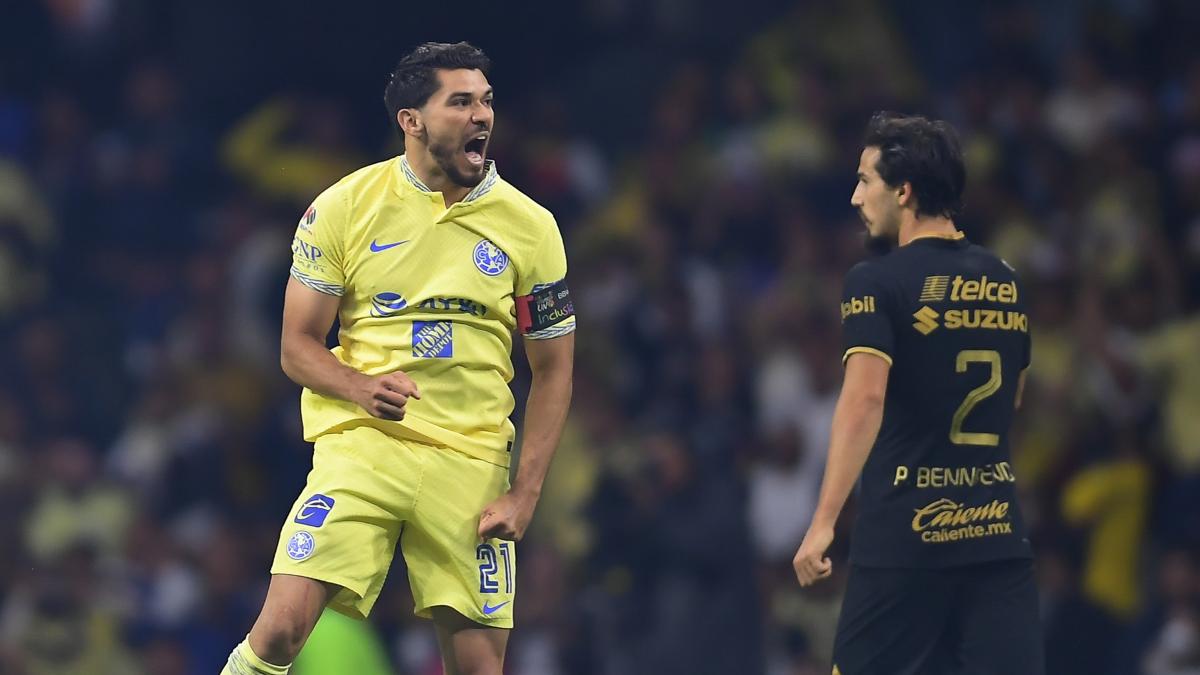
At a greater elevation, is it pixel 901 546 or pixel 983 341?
pixel 983 341

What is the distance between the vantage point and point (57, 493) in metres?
11.8

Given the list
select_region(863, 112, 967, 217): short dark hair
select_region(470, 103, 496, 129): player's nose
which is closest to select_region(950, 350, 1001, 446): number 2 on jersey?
select_region(863, 112, 967, 217): short dark hair

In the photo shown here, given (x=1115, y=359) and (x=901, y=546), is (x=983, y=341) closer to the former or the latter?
(x=901, y=546)

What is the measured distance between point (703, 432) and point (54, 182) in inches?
211

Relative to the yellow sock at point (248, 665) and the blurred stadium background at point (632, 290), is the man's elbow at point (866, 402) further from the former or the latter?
the blurred stadium background at point (632, 290)

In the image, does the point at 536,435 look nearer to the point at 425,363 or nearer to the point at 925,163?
the point at 425,363

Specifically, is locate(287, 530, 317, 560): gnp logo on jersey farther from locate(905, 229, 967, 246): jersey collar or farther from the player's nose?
locate(905, 229, 967, 246): jersey collar

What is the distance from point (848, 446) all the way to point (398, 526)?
1.34 meters

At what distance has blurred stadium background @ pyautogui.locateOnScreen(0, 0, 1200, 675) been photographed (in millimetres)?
9922

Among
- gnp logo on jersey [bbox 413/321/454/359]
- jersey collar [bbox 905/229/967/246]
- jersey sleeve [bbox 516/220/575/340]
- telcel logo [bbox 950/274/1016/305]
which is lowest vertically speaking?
gnp logo on jersey [bbox 413/321/454/359]

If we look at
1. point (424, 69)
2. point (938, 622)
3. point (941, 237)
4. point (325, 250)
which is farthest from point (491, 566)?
point (941, 237)

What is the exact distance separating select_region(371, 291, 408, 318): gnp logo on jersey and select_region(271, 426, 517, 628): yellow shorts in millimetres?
348

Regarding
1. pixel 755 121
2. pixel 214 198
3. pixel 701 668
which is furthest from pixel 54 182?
pixel 701 668

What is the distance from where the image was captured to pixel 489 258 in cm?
574
